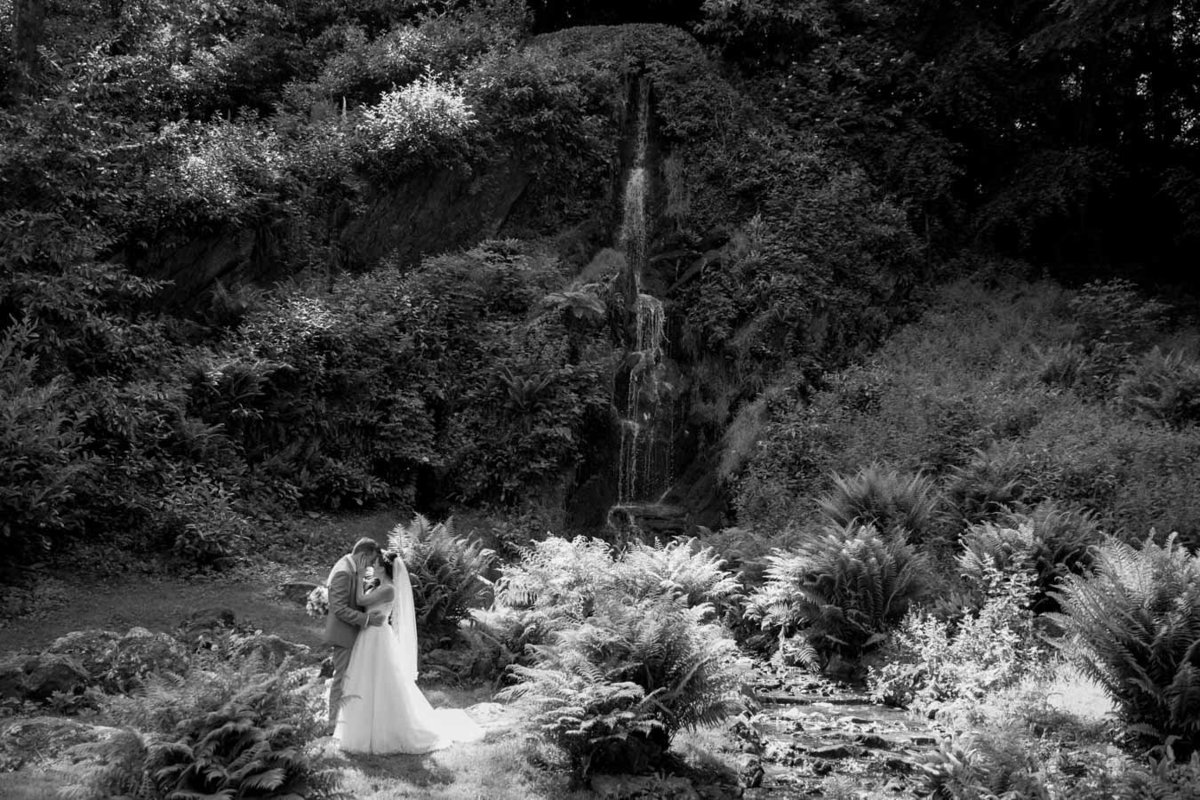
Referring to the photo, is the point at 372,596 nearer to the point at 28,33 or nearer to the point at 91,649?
the point at 91,649

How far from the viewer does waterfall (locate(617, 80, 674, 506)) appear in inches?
635

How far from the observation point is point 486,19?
22.0 metres

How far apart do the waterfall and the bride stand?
8.70m

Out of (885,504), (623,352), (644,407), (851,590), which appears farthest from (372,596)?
(623,352)

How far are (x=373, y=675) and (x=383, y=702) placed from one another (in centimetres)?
23

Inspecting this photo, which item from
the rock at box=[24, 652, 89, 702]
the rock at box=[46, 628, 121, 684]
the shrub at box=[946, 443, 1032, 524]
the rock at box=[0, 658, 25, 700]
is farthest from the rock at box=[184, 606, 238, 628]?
the shrub at box=[946, 443, 1032, 524]

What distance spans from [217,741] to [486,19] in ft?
66.5

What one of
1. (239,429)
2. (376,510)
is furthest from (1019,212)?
(239,429)

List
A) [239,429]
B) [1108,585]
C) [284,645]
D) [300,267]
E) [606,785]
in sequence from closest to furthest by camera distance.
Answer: [606,785] → [1108,585] → [284,645] → [239,429] → [300,267]

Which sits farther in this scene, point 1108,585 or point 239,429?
point 239,429

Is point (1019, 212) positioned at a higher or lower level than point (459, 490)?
higher

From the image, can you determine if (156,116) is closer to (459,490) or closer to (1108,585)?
(459,490)

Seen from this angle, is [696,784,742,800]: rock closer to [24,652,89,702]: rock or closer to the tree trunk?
[24,652,89,702]: rock

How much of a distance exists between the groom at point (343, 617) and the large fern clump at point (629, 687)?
1.42 metres
